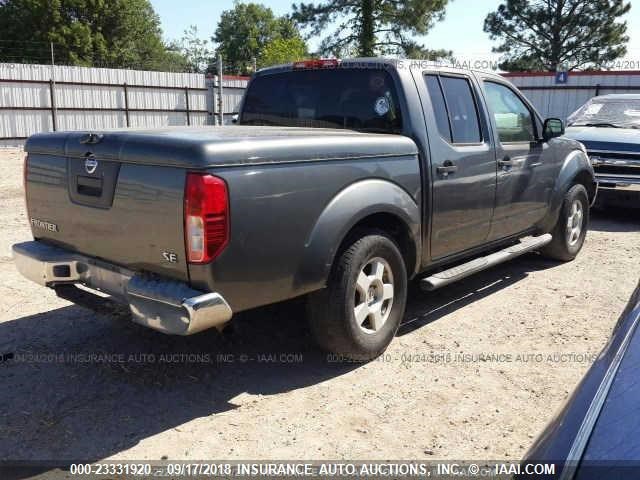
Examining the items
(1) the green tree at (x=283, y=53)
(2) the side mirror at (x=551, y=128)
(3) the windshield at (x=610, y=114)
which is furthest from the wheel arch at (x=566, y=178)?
(1) the green tree at (x=283, y=53)

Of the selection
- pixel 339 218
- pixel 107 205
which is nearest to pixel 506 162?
pixel 339 218

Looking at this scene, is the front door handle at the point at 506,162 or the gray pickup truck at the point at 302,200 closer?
the gray pickup truck at the point at 302,200

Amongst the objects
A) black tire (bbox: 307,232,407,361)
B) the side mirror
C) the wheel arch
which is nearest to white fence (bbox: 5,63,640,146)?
the wheel arch

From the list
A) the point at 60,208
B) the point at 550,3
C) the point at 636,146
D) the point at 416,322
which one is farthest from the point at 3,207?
the point at 550,3

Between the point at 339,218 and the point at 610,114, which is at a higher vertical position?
the point at 610,114

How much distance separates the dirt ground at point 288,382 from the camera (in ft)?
10.1

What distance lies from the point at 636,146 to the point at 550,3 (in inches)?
1589

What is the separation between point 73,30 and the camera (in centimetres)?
4491

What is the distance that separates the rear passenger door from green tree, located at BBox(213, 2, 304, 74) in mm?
82192

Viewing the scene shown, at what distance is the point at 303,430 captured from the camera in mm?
3207

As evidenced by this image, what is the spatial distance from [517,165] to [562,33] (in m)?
43.9

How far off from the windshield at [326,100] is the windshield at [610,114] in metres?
6.54

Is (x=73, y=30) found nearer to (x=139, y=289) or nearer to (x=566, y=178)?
(x=566, y=178)

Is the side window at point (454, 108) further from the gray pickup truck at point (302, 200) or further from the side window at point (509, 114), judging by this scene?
the side window at point (509, 114)
